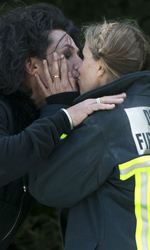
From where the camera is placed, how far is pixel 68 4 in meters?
3.87

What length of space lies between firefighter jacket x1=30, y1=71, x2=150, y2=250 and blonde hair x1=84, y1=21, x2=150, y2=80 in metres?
0.24

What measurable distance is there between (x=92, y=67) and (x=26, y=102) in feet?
1.64

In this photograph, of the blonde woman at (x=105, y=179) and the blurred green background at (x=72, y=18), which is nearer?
the blonde woman at (x=105, y=179)

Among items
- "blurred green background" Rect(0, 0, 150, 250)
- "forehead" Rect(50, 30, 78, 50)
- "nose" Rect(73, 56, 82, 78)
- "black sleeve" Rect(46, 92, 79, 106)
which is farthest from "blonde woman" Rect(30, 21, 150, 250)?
"blurred green background" Rect(0, 0, 150, 250)

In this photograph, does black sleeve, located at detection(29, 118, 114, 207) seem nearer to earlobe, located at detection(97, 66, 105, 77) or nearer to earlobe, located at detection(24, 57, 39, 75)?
earlobe, located at detection(97, 66, 105, 77)

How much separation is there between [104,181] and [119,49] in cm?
63

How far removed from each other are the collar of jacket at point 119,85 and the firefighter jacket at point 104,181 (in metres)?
0.11

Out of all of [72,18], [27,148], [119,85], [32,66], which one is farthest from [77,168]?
[72,18]

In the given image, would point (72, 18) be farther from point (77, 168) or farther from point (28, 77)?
point (77, 168)

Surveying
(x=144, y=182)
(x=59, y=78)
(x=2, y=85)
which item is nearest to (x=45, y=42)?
(x=59, y=78)

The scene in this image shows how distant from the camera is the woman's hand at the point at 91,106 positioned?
6.29 ft

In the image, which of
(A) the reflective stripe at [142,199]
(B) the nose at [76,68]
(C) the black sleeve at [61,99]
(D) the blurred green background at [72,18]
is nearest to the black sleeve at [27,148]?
(A) the reflective stripe at [142,199]

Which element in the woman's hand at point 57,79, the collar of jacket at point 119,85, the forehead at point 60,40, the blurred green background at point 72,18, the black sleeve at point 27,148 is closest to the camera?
the black sleeve at point 27,148

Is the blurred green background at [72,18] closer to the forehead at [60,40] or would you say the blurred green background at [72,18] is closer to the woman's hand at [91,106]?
the forehead at [60,40]
